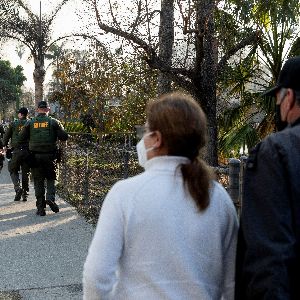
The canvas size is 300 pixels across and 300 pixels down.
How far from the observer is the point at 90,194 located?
1100cm

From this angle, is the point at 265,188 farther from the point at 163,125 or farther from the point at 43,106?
the point at 43,106

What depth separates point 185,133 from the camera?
2219 mm

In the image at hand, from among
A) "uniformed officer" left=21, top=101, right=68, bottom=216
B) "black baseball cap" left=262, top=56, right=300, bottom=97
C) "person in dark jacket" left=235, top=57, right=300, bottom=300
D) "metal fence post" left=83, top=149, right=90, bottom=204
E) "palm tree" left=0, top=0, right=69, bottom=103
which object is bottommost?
"metal fence post" left=83, top=149, right=90, bottom=204

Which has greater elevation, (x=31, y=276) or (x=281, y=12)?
(x=281, y=12)

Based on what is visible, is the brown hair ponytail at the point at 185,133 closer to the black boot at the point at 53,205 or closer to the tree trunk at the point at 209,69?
the black boot at the point at 53,205

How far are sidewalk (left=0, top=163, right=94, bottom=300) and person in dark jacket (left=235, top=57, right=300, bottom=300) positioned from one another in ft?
13.1

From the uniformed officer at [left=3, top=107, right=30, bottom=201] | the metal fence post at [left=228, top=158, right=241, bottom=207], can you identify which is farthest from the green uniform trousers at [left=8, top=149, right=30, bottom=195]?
the metal fence post at [left=228, top=158, right=241, bottom=207]

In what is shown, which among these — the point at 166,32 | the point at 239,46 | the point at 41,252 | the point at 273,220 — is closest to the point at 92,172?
the point at 166,32

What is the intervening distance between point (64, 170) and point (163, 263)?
12.3 meters

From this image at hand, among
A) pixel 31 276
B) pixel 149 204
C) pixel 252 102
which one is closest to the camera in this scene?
pixel 149 204

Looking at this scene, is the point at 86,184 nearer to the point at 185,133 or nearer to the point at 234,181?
the point at 234,181

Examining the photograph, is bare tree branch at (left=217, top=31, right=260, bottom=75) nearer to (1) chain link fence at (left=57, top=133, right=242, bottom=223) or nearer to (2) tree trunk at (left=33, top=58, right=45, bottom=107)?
(1) chain link fence at (left=57, top=133, right=242, bottom=223)

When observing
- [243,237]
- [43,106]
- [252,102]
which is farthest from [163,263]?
[252,102]

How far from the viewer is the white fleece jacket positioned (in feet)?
7.06
